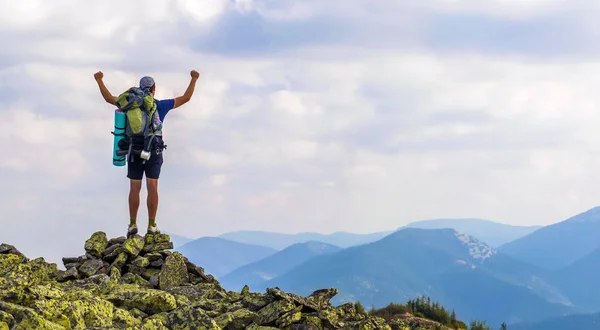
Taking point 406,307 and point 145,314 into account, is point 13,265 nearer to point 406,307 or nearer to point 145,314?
point 145,314

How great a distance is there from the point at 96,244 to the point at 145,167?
2761 mm

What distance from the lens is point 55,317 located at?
12.3m

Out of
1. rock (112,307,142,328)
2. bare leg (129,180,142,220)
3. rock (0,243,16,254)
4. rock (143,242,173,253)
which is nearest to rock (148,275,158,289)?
rock (143,242,173,253)

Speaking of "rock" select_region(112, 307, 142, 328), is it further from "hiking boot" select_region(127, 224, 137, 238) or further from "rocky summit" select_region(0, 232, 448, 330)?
"hiking boot" select_region(127, 224, 137, 238)

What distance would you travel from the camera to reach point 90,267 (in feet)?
63.9

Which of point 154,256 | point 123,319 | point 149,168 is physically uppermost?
→ point 149,168

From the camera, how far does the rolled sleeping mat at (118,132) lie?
20031 millimetres

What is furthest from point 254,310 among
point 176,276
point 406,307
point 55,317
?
point 406,307

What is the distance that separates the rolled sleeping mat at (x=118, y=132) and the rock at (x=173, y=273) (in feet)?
10.7

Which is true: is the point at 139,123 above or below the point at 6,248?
above

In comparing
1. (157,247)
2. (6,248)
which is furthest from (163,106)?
(6,248)

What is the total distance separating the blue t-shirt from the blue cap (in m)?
0.54

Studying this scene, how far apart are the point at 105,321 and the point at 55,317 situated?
1032 mm

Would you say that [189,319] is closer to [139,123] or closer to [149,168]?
[149,168]
